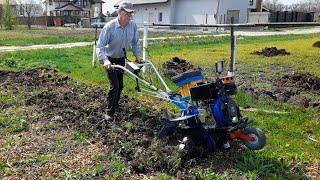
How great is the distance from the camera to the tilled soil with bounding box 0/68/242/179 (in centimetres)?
489

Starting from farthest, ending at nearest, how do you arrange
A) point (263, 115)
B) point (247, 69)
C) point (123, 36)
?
1. point (247, 69)
2. point (263, 115)
3. point (123, 36)

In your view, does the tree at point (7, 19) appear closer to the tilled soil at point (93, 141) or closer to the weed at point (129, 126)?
the tilled soil at point (93, 141)

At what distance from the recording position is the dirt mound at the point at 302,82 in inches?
375

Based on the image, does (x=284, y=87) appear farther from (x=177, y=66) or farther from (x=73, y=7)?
(x=73, y=7)

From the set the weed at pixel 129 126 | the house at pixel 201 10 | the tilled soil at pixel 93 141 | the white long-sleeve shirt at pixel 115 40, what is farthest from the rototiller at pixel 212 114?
the house at pixel 201 10

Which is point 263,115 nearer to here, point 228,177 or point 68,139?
point 228,177

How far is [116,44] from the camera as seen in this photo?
21.3ft

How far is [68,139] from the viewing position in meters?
6.00

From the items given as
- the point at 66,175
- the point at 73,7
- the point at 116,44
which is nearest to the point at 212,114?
the point at 66,175

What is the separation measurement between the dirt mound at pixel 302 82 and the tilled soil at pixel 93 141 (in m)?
3.84

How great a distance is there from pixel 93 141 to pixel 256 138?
2377 millimetres

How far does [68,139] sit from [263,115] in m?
3.44

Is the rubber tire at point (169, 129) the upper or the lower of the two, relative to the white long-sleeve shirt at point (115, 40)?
lower

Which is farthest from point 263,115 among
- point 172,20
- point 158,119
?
point 172,20
